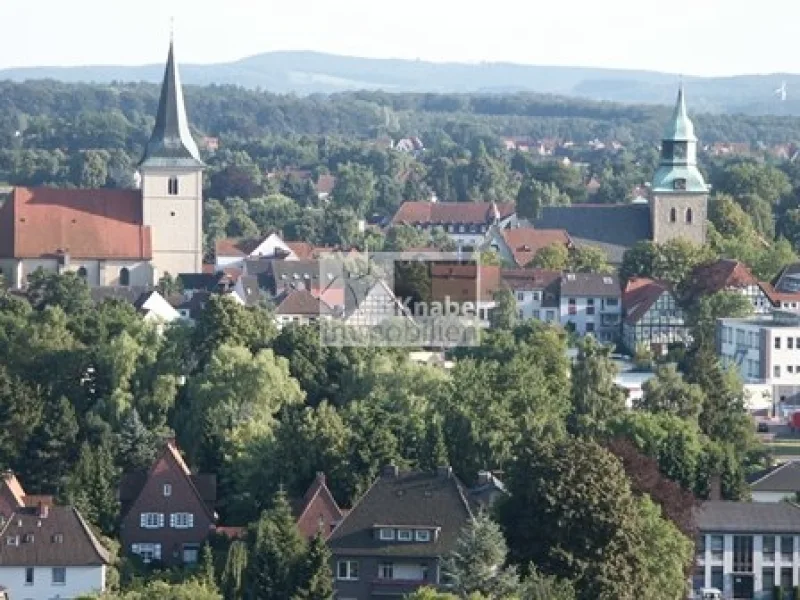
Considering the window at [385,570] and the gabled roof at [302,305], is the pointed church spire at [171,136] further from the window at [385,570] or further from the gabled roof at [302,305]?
the window at [385,570]

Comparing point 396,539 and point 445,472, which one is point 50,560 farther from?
point 445,472

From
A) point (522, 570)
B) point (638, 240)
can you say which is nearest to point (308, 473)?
point (522, 570)

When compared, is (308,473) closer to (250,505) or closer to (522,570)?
(250,505)

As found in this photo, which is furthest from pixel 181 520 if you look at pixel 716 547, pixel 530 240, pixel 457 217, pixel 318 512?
pixel 457 217

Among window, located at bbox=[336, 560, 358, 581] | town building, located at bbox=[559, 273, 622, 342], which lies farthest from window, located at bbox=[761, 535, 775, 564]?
town building, located at bbox=[559, 273, 622, 342]

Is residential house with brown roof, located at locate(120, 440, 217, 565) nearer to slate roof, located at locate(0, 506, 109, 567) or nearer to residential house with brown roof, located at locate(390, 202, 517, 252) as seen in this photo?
slate roof, located at locate(0, 506, 109, 567)

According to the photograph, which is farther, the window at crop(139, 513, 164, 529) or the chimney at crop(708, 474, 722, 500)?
the chimney at crop(708, 474, 722, 500)

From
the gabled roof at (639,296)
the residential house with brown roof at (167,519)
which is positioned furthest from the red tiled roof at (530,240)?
the residential house with brown roof at (167,519)
